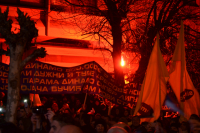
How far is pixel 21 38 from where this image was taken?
7094 millimetres

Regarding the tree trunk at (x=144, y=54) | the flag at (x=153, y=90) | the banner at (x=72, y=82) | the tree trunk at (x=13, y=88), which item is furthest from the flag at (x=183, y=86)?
the tree trunk at (x=13, y=88)

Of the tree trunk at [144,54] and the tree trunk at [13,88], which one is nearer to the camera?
the tree trunk at [13,88]

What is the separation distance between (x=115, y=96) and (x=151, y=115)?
1.70m

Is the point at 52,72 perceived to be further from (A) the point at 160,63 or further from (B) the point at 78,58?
(B) the point at 78,58

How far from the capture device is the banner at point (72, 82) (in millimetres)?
8578

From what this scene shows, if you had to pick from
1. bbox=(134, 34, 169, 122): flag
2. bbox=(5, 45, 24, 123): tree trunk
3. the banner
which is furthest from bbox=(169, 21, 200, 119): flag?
bbox=(5, 45, 24, 123): tree trunk

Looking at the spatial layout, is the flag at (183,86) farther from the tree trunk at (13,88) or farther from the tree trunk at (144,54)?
the tree trunk at (13,88)

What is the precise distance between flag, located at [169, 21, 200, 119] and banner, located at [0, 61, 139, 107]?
1640 mm

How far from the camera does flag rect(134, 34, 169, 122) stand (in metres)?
8.01

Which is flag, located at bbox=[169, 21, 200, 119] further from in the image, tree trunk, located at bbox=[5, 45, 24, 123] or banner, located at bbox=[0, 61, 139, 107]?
tree trunk, located at bbox=[5, 45, 24, 123]

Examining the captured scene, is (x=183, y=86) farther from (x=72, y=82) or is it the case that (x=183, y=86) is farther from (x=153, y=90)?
(x=72, y=82)

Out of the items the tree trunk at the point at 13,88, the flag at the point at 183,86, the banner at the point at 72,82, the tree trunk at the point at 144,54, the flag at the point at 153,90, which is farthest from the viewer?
the tree trunk at the point at 144,54

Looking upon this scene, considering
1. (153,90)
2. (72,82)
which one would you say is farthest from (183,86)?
(72,82)

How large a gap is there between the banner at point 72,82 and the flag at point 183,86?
5.38 ft
